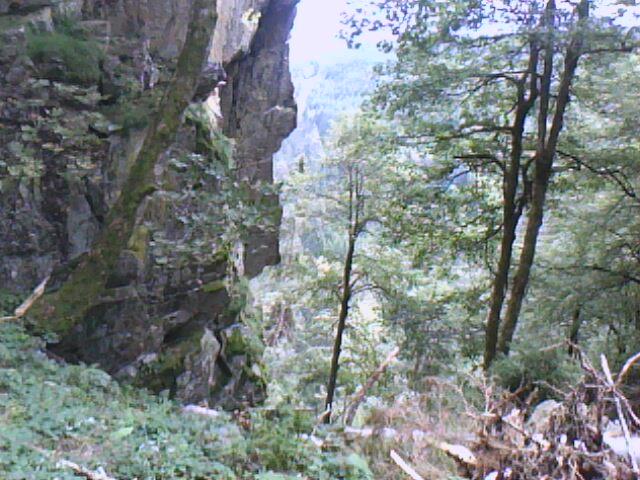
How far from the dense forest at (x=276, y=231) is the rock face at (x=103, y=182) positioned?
3cm

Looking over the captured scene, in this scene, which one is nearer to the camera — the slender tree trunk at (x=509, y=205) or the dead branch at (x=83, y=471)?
the dead branch at (x=83, y=471)

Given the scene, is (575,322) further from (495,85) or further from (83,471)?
(83,471)

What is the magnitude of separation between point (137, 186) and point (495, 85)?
694 centimetres

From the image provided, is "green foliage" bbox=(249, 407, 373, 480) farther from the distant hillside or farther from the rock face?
the distant hillside

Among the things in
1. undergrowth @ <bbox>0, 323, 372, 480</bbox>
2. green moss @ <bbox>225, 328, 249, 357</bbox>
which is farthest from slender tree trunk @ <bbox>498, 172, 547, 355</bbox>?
undergrowth @ <bbox>0, 323, 372, 480</bbox>

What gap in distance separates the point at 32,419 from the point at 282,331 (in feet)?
49.9

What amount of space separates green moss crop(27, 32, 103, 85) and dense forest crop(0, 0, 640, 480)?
28 millimetres

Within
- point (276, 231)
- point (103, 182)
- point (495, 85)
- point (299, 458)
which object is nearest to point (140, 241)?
point (103, 182)

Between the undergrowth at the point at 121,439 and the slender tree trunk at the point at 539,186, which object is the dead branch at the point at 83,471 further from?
the slender tree trunk at the point at 539,186

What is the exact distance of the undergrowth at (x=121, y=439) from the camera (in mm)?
3977

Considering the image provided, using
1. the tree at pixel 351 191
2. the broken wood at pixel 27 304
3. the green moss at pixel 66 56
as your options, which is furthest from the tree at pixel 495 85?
the broken wood at pixel 27 304

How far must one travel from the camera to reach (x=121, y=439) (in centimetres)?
449

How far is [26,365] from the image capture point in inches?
229

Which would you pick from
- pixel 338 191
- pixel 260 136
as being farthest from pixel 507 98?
pixel 260 136
